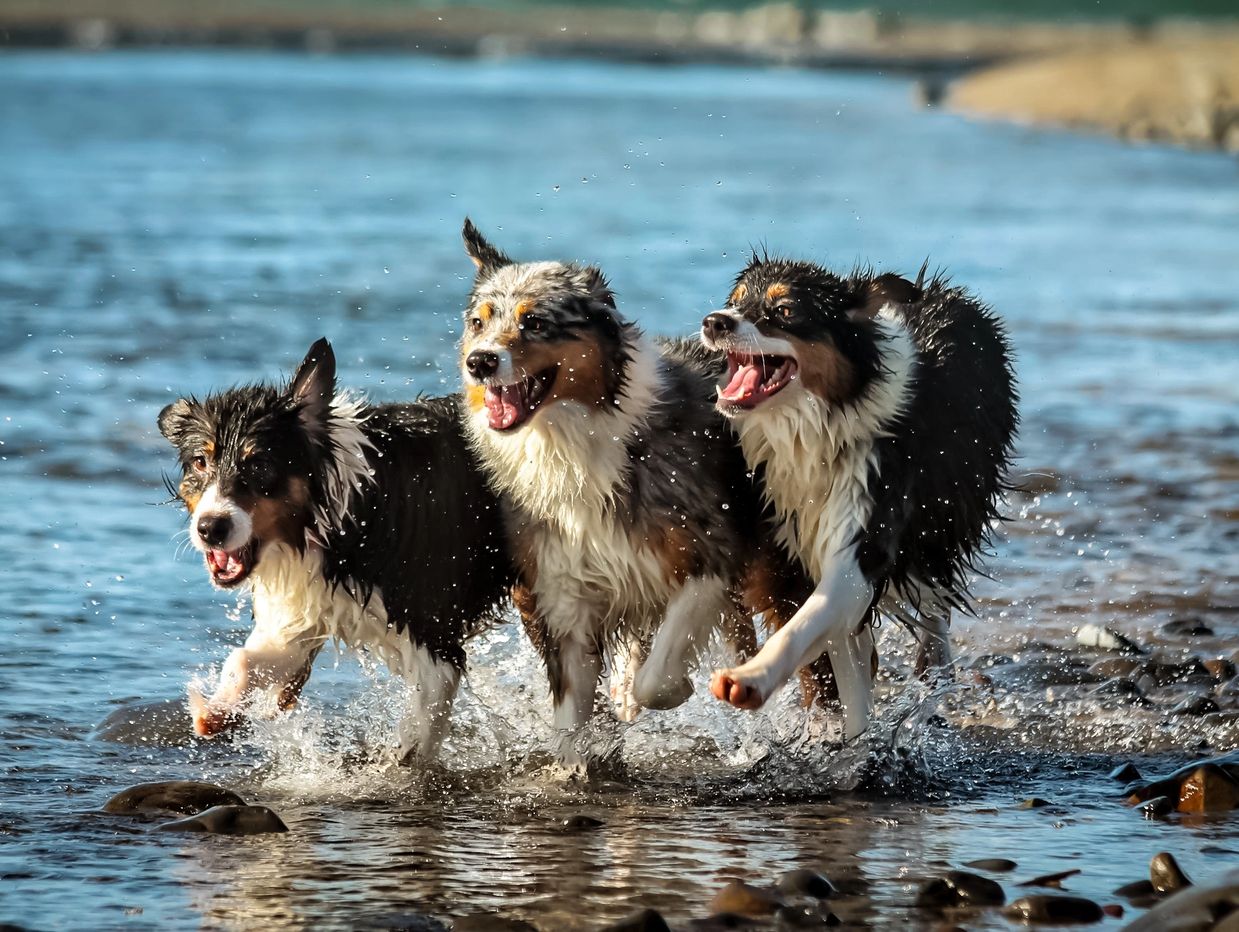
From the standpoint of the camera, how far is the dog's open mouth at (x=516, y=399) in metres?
6.86

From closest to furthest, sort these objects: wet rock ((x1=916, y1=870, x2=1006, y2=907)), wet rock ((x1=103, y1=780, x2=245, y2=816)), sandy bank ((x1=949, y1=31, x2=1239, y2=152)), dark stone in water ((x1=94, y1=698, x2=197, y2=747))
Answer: wet rock ((x1=916, y1=870, x2=1006, y2=907)) → wet rock ((x1=103, y1=780, x2=245, y2=816)) → dark stone in water ((x1=94, y1=698, x2=197, y2=747)) → sandy bank ((x1=949, y1=31, x2=1239, y2=152))

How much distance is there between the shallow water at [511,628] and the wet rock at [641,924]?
0.26 metres

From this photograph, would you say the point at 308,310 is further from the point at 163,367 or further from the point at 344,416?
the point at 344,416

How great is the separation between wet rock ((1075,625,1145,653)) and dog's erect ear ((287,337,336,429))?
12.8 ft

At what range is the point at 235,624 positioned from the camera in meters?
9.20

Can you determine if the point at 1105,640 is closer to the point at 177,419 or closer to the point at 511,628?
the point at 511,628

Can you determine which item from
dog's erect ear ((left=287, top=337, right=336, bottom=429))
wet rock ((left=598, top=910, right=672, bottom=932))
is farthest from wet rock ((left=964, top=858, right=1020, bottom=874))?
dog's erect ear ((left=287, top=337, right=336, bottom=429))

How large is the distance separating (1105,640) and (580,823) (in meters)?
3.35

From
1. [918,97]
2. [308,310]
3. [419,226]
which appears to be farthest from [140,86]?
[308,310]

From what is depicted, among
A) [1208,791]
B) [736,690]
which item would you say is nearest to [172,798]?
[736,690]

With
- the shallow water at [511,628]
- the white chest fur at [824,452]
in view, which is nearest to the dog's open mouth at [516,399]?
the white chest fur at [824,452]

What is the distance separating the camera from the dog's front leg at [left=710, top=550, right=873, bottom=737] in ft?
21.6

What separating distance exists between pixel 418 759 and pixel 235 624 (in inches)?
87.5

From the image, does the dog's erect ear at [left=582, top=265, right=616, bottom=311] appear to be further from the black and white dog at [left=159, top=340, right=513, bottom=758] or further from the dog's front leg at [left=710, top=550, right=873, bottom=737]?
the dog's front leg at [left=710, top=550, right=873, bottom=737]
